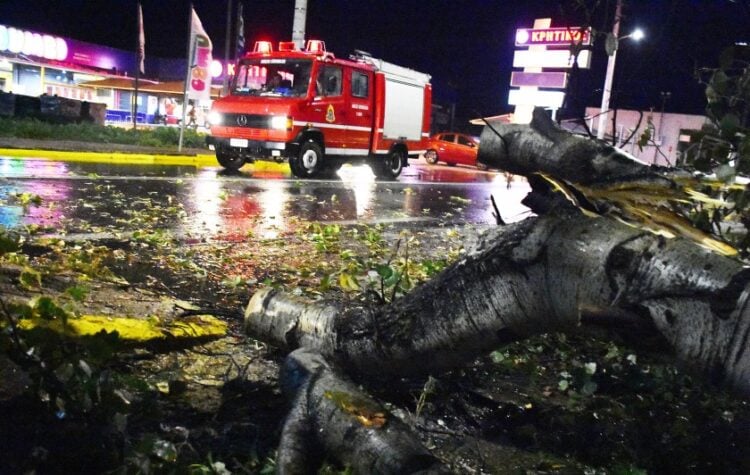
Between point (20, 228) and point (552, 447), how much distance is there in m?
4.92

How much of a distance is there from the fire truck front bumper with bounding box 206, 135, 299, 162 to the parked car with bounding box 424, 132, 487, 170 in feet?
40.2

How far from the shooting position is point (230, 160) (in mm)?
13719

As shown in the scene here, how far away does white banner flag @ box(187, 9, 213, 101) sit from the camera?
15.1m

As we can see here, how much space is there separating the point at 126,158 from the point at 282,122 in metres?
4.26

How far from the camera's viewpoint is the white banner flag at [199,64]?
49.6ft

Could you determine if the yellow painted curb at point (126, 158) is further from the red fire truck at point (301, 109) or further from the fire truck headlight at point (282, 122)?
the fire truck headlight at point (282, 122)

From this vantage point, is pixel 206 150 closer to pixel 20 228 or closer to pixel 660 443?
pixel 20 228

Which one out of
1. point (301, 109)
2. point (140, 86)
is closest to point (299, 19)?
point (301, 109)

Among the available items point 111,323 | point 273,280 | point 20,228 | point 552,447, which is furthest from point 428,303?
point 20,228

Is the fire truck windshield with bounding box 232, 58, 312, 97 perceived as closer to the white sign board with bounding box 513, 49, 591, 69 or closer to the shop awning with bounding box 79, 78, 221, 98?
the shop awning with bounding box 79, 78, 221, 98

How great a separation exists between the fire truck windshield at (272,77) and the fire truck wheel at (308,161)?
114cm

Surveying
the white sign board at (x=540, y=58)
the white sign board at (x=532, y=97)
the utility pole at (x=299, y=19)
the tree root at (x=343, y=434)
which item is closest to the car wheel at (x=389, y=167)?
the utility pole at (x=299, y=19)

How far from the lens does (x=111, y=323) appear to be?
3.10 meters

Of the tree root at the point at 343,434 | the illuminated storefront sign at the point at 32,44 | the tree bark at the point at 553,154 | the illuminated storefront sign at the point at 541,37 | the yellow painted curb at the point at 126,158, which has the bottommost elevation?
the tree root at the point at 343,434
